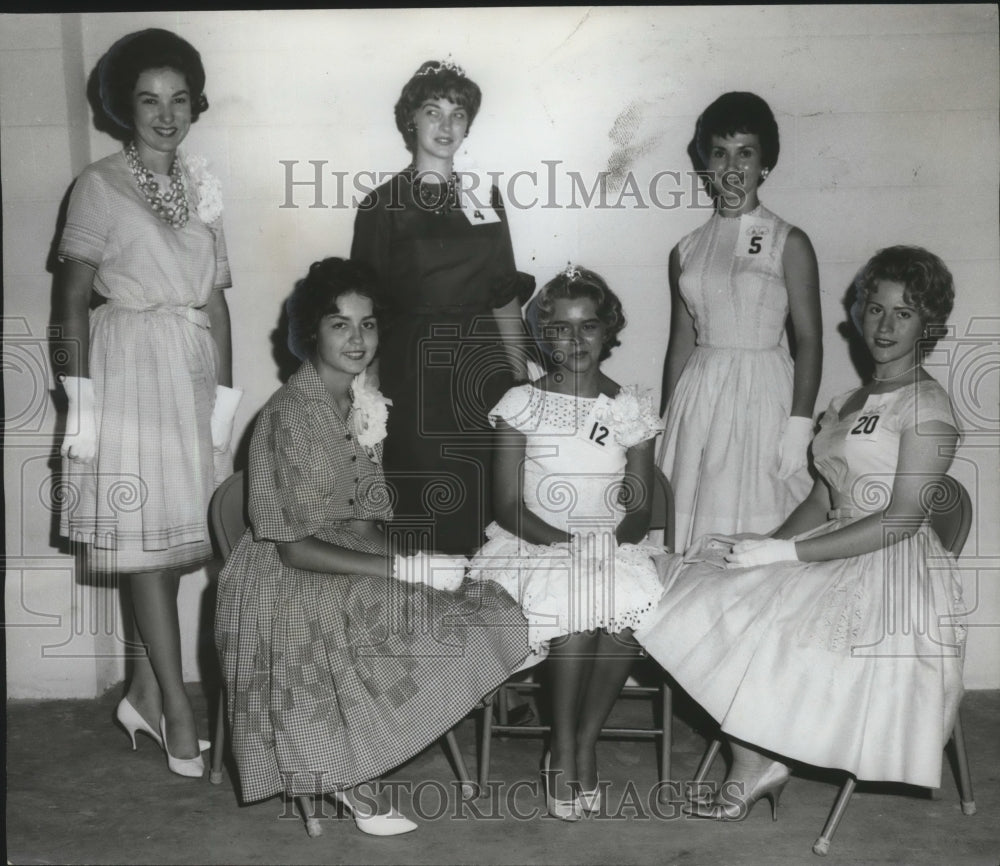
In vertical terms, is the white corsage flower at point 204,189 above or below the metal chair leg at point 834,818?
above

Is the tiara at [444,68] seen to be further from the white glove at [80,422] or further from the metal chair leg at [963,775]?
the metal chair leg at [963,775]

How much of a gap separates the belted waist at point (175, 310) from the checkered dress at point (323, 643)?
0.58 m

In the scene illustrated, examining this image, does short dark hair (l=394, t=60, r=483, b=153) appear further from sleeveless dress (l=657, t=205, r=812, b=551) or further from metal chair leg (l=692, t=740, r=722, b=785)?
metal chair leg (l=692, t=740, r=722, b=785)

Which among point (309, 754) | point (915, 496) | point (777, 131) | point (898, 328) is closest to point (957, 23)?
point (777, 131)

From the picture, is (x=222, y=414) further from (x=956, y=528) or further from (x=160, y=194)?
(x=956, y=528)

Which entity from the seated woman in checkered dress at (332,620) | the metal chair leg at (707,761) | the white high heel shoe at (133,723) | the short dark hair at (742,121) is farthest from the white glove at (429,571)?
the short dark hair at (742,121)

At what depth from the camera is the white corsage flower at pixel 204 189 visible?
336 cm

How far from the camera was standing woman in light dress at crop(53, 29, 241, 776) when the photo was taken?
10.4ft

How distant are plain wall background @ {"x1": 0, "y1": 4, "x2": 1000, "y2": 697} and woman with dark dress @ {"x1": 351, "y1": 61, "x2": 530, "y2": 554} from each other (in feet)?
0.49

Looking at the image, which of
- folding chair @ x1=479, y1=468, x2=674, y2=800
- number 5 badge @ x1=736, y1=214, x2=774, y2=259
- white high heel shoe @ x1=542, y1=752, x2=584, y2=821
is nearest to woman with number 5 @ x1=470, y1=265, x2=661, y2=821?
white high heel shoe @ x1=542, y1=752, x2=584, y2=821

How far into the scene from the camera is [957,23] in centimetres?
361

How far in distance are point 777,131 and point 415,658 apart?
2.03 m

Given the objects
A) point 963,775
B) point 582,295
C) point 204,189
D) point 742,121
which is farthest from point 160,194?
point 963,775

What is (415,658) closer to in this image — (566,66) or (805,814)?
(805,814)
